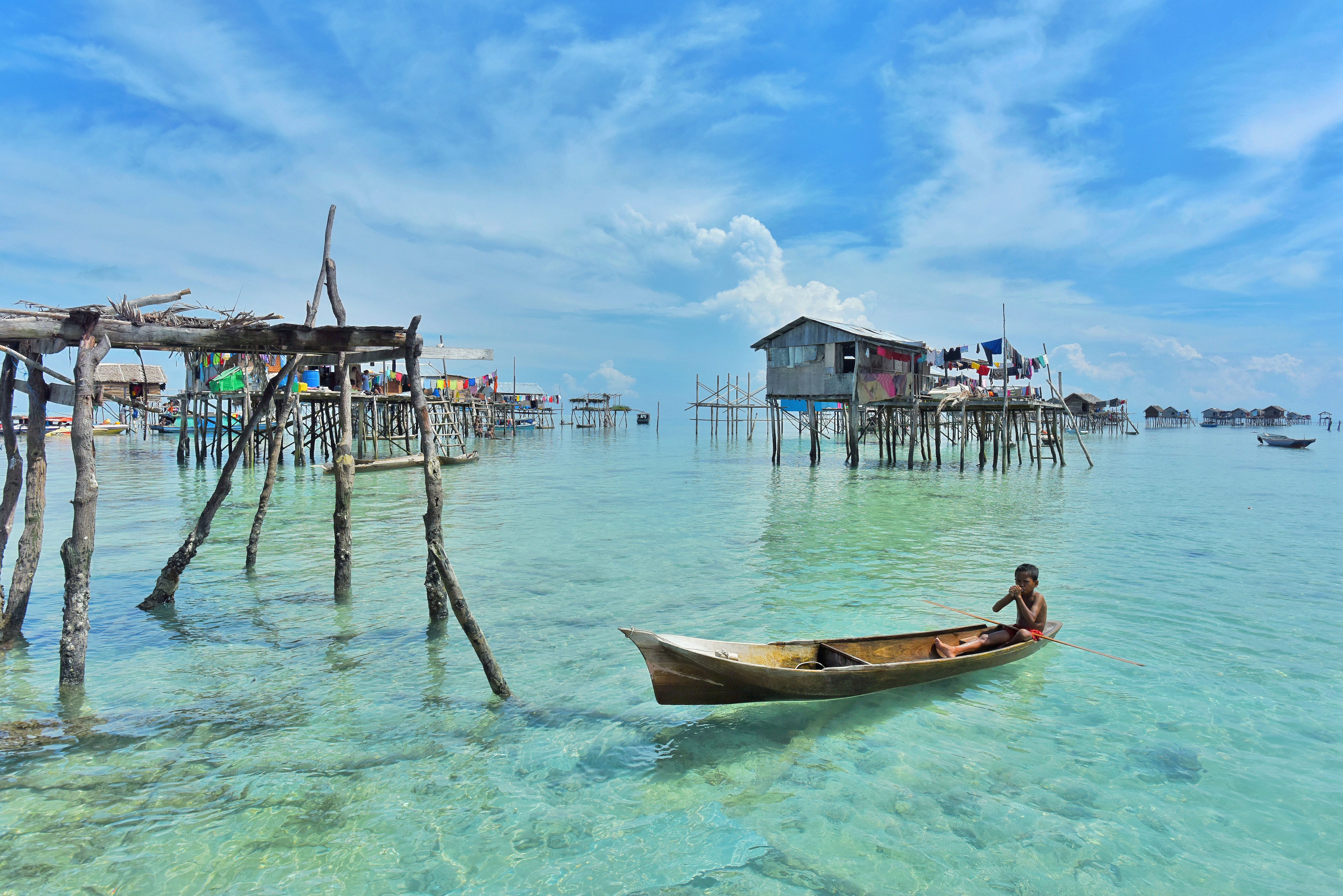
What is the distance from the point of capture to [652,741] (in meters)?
5.37

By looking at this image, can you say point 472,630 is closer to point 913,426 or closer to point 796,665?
point 796,665

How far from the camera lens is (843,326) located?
2827cm

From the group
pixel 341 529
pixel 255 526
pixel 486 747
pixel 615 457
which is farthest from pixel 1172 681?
pixel 615 457

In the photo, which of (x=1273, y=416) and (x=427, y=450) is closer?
(x=427, y=450)

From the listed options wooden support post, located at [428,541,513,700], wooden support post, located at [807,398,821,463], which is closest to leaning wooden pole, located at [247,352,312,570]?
wooden support post, located at [428,541,513,700]

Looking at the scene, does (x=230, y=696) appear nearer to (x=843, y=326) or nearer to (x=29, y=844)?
(x=29, y=844)

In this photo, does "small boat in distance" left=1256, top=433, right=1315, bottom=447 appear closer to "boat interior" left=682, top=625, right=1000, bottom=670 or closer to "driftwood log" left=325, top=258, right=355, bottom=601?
"boat interior" left=682, top=625, right=1000, bottom=670

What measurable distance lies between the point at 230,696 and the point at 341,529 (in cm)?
278

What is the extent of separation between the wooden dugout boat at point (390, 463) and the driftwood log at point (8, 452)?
15623mm

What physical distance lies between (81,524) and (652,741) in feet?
16.1

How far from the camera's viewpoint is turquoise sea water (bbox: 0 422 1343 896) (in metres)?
3.98

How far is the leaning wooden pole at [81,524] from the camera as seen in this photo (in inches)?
221

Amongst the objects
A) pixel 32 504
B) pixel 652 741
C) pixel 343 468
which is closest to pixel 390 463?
pixel 343 468

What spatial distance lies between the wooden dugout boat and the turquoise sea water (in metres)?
12.4
